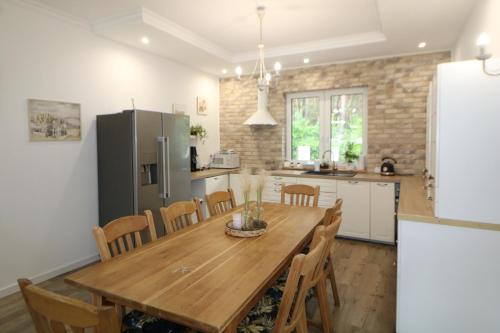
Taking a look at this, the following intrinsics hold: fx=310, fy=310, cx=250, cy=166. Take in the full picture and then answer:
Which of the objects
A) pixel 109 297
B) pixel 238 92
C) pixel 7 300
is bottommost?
pixel 7 300

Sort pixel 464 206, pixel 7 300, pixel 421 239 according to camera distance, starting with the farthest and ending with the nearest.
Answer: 1. pixel 7 300
2. pixel 421 239
3. pixel 464 206

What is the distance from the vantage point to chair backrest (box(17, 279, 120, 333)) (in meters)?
0.90

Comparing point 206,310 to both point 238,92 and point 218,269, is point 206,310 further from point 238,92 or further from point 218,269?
point 238,92

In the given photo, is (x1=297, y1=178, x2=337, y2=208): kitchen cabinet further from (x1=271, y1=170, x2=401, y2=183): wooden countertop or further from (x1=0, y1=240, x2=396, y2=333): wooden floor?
(x1=0, y1=240, x2=396, y2=333): wooden floor

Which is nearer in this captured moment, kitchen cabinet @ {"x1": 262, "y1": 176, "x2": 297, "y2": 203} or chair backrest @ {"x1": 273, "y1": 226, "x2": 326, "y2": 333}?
chair backrest @ {"x1": 273, "y1": 226, "x2": 326, "y2": 333}

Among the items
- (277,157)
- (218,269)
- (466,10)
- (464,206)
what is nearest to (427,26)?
(466,10)

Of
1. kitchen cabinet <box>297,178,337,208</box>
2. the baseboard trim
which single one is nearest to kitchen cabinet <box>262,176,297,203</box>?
kitchen cabinet <box>297,178,337,208</box>

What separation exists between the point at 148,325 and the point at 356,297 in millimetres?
1924

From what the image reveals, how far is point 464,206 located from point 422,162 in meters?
2.60

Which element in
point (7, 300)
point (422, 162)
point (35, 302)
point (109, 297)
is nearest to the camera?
point (35, 302)

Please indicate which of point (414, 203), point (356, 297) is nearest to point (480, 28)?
point (414, 203)

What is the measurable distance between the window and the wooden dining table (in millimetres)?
3030

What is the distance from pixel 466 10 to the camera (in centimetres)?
291

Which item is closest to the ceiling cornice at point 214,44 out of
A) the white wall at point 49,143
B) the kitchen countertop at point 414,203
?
the white wall at point 49,143
